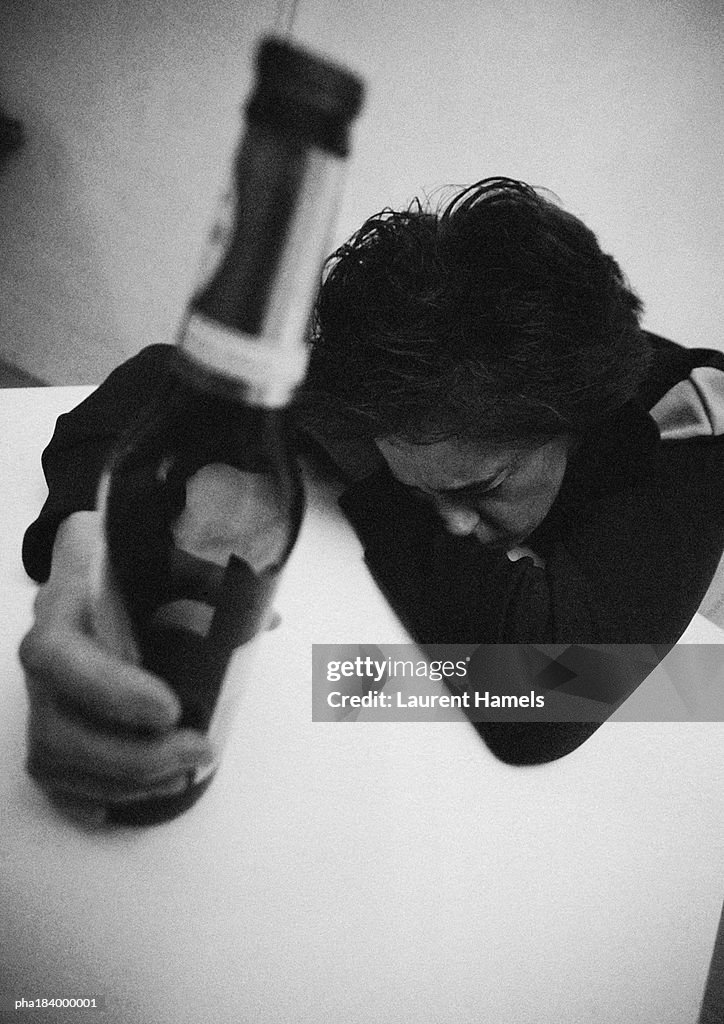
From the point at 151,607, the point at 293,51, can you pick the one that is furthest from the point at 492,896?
the point at 293,51

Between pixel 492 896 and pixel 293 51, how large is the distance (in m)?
0.44

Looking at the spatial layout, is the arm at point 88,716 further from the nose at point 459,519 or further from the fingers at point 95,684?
the nose at point 459,519

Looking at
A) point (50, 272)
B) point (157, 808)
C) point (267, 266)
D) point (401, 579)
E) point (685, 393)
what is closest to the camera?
point (267, 266)

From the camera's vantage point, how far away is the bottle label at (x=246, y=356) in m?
0.24

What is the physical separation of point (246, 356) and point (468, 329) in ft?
1.28

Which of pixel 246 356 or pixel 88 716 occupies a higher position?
pixel 246 356

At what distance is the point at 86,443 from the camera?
0.57m

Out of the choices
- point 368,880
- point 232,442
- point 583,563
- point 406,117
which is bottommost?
point 368,880

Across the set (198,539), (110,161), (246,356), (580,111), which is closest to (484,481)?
(198,539)

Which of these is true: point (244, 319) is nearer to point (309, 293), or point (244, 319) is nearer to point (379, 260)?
point (309, 293)

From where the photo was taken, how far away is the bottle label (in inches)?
9.3

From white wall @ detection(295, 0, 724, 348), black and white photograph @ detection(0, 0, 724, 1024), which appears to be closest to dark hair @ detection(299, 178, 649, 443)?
black and white photograph @ detection(0, 0, 724, 1024)

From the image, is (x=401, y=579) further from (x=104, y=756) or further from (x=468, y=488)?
(x=104, y=756)

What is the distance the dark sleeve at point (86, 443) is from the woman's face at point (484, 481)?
0.25m
